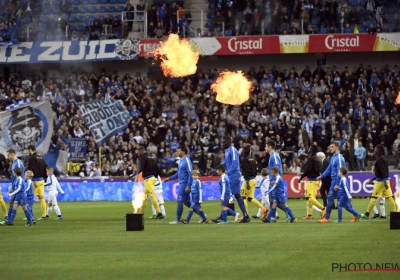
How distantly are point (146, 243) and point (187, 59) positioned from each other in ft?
75.4

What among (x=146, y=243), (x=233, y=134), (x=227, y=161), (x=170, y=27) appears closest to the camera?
(x=146, y=243)

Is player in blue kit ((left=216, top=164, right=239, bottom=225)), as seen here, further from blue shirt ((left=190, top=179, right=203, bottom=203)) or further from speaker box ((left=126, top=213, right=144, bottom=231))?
speaker box ((left=126, top=213, right=144, bottom=231))

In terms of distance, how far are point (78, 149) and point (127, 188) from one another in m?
3.81

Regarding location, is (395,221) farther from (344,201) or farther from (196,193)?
(196,193)

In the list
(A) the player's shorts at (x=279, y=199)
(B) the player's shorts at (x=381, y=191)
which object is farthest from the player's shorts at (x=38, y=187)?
(B) the player's shorts at (x=381, y=191)

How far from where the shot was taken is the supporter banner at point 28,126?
4247 cm

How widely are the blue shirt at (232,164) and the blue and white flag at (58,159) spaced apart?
18.6 m

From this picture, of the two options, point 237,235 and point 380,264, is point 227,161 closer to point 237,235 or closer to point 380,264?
point 237,235

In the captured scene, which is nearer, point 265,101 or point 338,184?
point 338,184

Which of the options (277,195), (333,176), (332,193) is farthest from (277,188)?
(333,176)

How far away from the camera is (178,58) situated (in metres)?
40.8

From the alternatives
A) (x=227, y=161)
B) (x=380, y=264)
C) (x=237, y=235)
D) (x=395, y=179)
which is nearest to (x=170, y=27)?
(x=395, y=179)

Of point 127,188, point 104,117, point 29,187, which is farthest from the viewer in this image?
point 127,188

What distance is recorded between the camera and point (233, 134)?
137 ft
